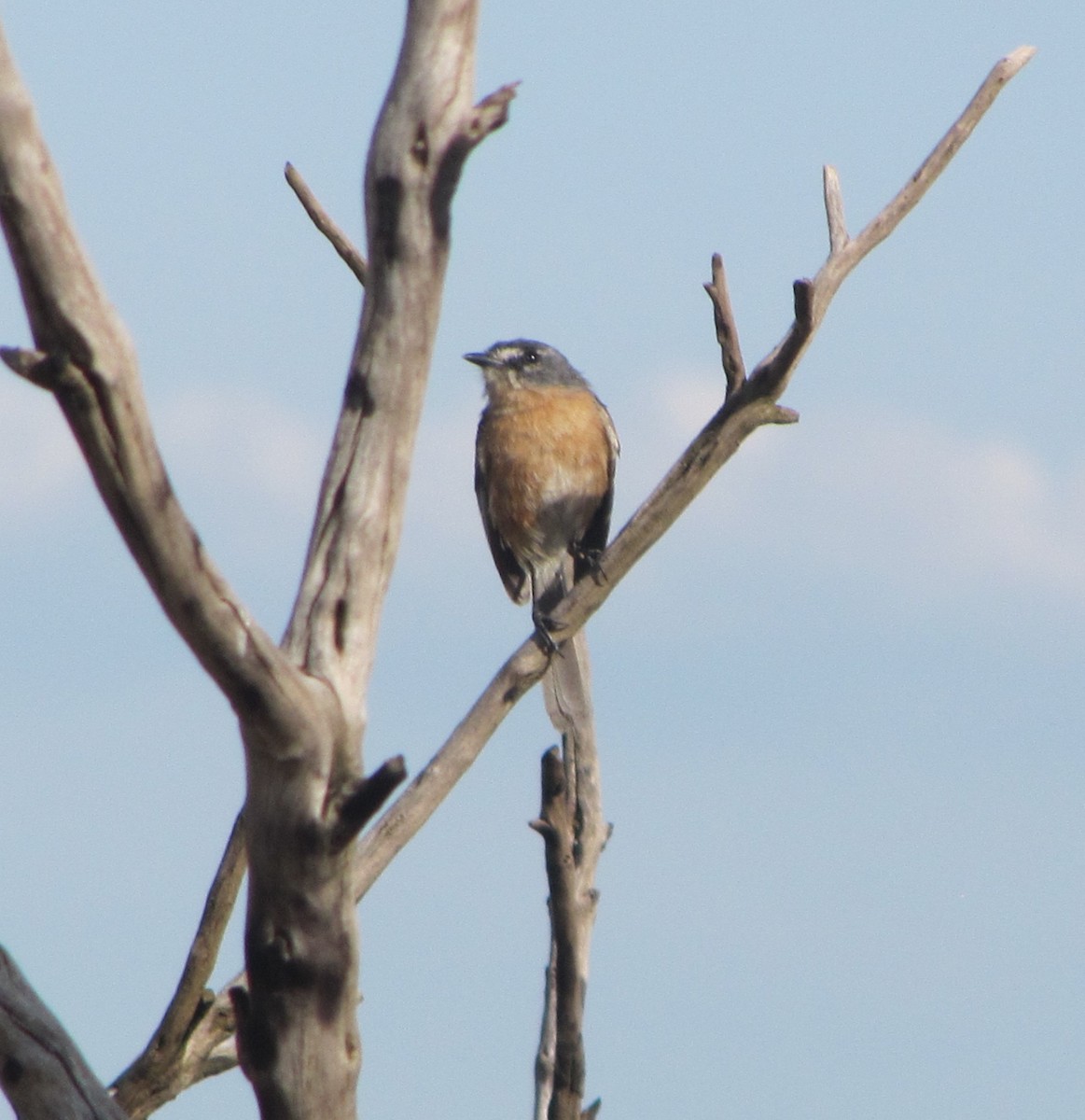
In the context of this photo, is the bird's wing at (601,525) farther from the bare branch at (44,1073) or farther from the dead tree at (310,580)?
the bare branch at (44,1073)

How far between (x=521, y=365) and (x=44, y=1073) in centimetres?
626

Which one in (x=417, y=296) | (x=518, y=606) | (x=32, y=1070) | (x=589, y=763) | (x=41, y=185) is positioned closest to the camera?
(x=41, y=185)

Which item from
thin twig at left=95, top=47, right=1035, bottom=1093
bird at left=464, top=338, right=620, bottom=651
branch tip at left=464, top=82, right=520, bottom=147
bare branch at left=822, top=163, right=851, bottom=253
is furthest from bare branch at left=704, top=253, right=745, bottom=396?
bird at left=464, top=338, right=620, bottom=651

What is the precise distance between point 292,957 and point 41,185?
5.73 ft

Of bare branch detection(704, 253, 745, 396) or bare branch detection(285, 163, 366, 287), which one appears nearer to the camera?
bare branch detection(704, 253, 745, 396)

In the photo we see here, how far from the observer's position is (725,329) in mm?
5410

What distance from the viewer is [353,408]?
13.8 feet

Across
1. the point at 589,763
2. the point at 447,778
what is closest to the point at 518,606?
the point at 589,763

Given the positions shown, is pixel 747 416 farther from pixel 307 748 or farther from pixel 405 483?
pixel 307 748

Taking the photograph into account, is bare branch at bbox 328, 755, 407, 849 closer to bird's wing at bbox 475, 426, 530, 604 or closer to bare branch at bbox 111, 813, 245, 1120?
bare branch at bbox 111, 813, 245, 1120

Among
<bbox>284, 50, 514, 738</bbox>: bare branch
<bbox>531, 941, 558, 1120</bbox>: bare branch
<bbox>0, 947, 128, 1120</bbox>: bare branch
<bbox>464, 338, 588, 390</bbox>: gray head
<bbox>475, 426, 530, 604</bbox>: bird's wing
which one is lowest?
<bbox>0, 947, 128, 1120</bbox>: bare branch

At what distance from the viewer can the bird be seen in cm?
971

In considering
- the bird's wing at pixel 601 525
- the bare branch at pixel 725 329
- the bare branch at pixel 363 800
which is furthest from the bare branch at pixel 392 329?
the bird's wing at pixel 601 525

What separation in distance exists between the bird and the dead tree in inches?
182
